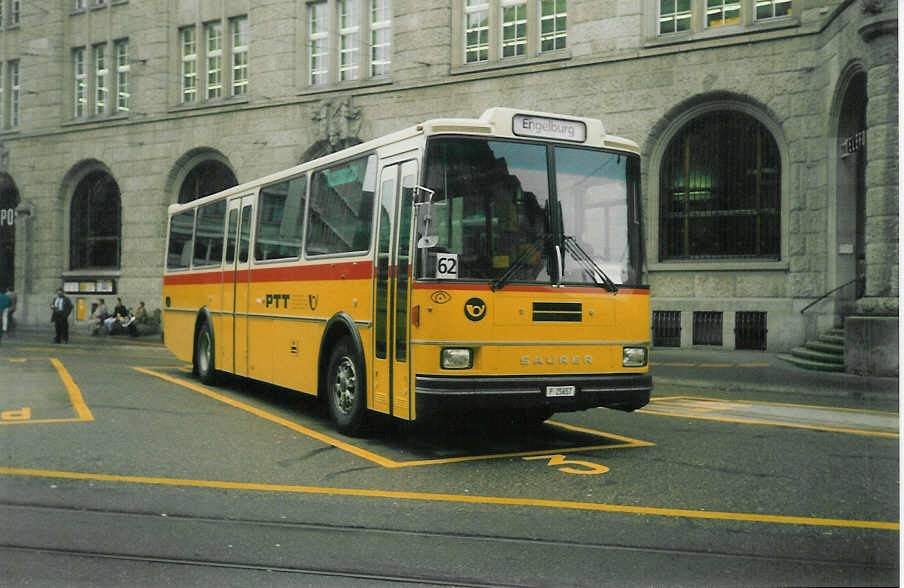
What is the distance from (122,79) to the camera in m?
13.0

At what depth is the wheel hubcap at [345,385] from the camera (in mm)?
8945

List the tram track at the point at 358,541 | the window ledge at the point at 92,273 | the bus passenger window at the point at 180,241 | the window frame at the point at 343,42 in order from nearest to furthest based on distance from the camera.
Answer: the tram track at the point at 358,541
the window frame at the point at 343,42
the bus passenger window at the point at 180,241
the window ledge at the point at 92,273

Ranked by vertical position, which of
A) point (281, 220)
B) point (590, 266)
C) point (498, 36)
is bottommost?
point (590, 266)

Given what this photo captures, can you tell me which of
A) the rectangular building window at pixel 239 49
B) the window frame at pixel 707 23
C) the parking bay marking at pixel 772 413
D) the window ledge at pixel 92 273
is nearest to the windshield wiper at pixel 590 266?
the parking bay marking at pixel 772 413

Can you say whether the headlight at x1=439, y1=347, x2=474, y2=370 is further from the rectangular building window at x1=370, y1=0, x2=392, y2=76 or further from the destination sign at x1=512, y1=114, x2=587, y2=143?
the rectangular building window at x1=370, y1=0, x2=392, y2=76

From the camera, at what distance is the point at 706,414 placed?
423 inches

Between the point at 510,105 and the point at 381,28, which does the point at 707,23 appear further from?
the point at 381,28

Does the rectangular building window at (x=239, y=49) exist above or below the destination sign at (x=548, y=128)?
above

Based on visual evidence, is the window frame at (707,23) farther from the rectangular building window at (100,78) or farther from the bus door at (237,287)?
the rectangular building window at (100,78)

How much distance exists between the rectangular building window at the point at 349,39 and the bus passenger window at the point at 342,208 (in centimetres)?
330

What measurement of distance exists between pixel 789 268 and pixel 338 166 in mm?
11918

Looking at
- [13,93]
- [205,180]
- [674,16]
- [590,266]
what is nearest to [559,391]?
[590,266]

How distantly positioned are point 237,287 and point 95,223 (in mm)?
6938

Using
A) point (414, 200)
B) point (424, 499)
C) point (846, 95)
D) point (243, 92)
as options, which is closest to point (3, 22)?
point (414, 200)
